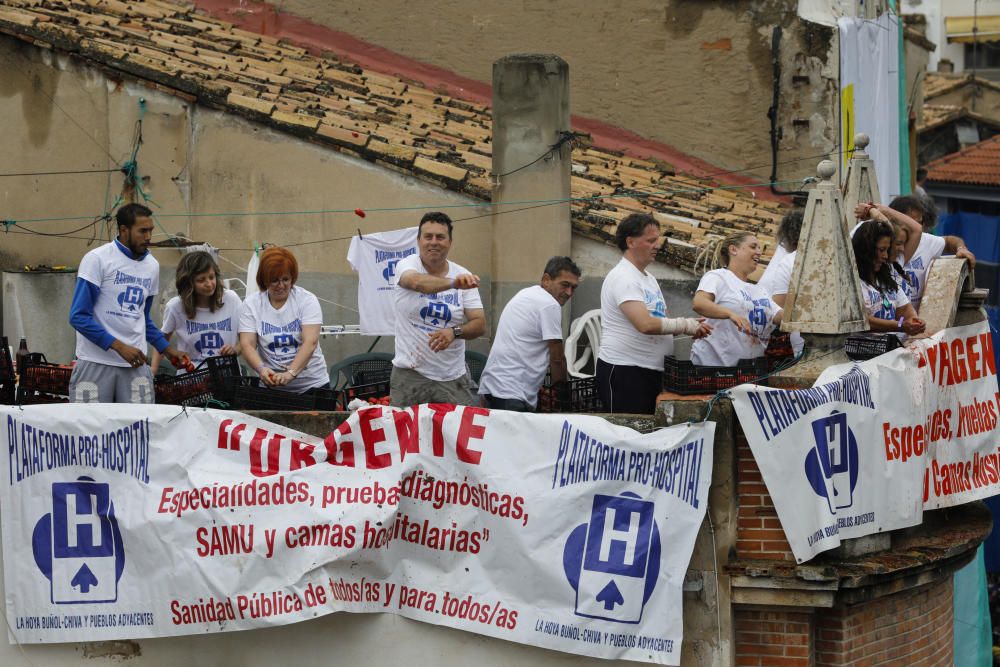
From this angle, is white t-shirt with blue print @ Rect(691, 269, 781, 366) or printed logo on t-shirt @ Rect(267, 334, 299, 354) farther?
printed logo on t-shirt @ Rect(267, 334, 299, 354)

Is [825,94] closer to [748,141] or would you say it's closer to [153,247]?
[748,141]

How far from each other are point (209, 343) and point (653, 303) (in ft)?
10.4

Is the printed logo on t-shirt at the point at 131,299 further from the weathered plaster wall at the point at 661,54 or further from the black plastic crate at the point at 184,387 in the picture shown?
the weathered plaster wall at the point at 661,54

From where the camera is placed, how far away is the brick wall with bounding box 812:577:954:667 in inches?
332

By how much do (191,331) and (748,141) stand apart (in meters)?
9.47

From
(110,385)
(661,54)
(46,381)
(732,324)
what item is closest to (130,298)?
(110,385)

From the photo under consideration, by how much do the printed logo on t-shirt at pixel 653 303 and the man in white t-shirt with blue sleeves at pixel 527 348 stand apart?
1.05 m

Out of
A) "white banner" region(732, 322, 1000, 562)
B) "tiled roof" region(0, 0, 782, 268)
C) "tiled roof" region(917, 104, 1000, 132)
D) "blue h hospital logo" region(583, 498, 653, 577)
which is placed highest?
"tiled roof" region(917, 104, 1000, 132)

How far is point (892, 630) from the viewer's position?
8820 mm

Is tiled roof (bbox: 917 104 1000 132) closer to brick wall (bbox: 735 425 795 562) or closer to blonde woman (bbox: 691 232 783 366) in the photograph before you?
blonde woman (bbox: 691 232 783 366)

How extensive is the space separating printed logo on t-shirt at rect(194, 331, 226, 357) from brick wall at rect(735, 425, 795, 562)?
392cm

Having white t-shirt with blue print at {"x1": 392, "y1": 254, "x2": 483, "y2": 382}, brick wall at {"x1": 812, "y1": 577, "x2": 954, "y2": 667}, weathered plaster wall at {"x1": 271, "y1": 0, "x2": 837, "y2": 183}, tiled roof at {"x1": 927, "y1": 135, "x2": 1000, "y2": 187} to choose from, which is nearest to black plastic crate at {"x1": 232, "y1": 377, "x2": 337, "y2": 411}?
white t-shirt with blue print at {"x1": 392, "y1": 254, "x2": 483, "y2": 382}

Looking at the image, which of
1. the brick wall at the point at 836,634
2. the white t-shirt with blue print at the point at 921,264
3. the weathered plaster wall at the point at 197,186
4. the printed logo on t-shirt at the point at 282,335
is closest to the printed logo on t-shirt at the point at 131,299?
the printed logo on t-shirt at the point at 282,335

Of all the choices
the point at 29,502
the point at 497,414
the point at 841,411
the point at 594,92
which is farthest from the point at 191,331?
the point at 594,92
